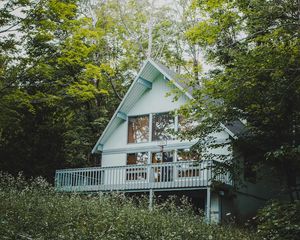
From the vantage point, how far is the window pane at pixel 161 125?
22750mm

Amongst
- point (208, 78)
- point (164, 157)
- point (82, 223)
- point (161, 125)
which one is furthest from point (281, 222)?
point (161, 125)

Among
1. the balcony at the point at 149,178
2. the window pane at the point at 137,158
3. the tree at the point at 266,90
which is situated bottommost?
the balcony at the point at 149,178

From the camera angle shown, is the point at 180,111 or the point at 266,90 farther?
the point at 180,111

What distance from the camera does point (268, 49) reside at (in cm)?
1250

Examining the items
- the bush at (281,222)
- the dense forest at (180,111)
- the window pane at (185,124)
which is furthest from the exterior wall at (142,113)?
the bush at (281,222)

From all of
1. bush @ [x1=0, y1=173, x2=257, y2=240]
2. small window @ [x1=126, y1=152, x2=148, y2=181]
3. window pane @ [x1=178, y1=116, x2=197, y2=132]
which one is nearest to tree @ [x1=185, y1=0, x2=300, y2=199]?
bush @ [x1=0, y1=173, x2=257, y2=240]

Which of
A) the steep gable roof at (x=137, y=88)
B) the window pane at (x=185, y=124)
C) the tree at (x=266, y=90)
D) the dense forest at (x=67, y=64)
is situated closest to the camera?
the tree at (x=266, y=90)

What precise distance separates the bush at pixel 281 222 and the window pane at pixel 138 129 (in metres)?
12.8

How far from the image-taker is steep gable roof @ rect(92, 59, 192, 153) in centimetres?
2283

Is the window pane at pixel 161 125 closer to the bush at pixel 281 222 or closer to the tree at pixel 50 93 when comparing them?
the tree at pixel 50 93

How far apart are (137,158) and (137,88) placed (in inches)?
155

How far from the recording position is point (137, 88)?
23.7m

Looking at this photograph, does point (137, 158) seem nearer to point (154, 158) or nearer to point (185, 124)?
point (154, 158)

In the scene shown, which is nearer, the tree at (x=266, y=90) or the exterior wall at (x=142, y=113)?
the tree at (x=266, y=90)
